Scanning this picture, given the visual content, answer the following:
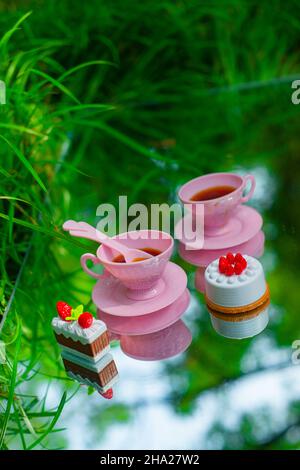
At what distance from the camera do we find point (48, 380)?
996mm

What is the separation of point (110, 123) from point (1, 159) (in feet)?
1.69

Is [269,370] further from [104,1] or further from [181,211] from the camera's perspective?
[104,1]

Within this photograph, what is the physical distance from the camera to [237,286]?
100 cm

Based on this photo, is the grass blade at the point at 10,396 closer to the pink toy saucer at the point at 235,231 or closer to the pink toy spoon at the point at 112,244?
the pink toy spoon at the point at 112,244

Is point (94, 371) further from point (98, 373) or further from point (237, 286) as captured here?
point (237, 286)

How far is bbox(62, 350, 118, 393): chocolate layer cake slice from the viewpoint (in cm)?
95

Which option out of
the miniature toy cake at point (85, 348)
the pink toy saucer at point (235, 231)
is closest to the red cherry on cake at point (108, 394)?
the miniature toy cake at point (85, 348)

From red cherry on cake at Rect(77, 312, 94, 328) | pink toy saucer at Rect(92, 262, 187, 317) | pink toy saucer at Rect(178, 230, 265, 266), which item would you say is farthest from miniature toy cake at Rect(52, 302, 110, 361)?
pink toy saucer at Rect(178, 230, 265, 266)

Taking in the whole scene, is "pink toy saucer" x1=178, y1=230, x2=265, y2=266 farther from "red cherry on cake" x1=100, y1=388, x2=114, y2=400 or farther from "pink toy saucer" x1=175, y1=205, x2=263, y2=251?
"red cherry on cake" x1=100, y1=388, x2=114, y2=400

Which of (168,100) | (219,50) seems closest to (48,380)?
(168,100)

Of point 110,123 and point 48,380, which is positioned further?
point 110,123

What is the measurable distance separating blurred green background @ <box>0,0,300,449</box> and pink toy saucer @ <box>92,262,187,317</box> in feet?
0.11

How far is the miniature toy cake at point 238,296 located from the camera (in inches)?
39.6
